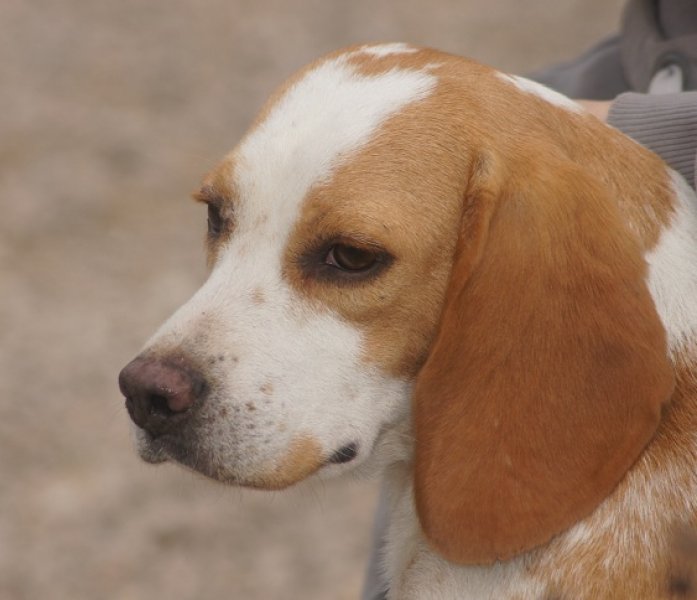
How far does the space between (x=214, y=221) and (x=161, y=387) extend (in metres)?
0.50

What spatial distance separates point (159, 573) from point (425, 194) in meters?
3.05

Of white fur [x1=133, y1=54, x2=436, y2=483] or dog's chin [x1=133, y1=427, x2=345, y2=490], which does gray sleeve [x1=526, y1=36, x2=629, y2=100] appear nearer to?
white fur [x1=133, y1=54, x2=436, y2=483]

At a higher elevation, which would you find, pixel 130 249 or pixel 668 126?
pixel 668 126

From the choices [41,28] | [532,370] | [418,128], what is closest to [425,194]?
[418,128]

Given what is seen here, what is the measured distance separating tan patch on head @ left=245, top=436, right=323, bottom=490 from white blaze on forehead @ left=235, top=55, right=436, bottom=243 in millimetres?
444

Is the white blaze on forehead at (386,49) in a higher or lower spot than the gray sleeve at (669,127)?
higher

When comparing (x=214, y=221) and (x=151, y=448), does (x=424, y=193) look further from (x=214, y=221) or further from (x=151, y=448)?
(x=151, y=448)

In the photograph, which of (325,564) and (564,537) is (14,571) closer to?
(325,564)

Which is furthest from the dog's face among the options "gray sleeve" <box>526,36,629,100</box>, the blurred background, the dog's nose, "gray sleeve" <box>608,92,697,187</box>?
"gray sleeve" <box>526,36,629,100</box>

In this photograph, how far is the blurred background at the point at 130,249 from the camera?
17.0 feet

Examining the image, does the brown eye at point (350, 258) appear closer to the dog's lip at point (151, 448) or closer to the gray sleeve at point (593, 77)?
the dog's lip at point (151, 448)

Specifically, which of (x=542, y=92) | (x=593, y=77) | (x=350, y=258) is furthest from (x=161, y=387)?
(x=593, y=77)

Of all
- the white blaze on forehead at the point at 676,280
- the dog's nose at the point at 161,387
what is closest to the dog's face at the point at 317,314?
the dog's nose at the point at 161,387

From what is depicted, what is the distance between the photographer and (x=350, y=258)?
2541 millimetres
